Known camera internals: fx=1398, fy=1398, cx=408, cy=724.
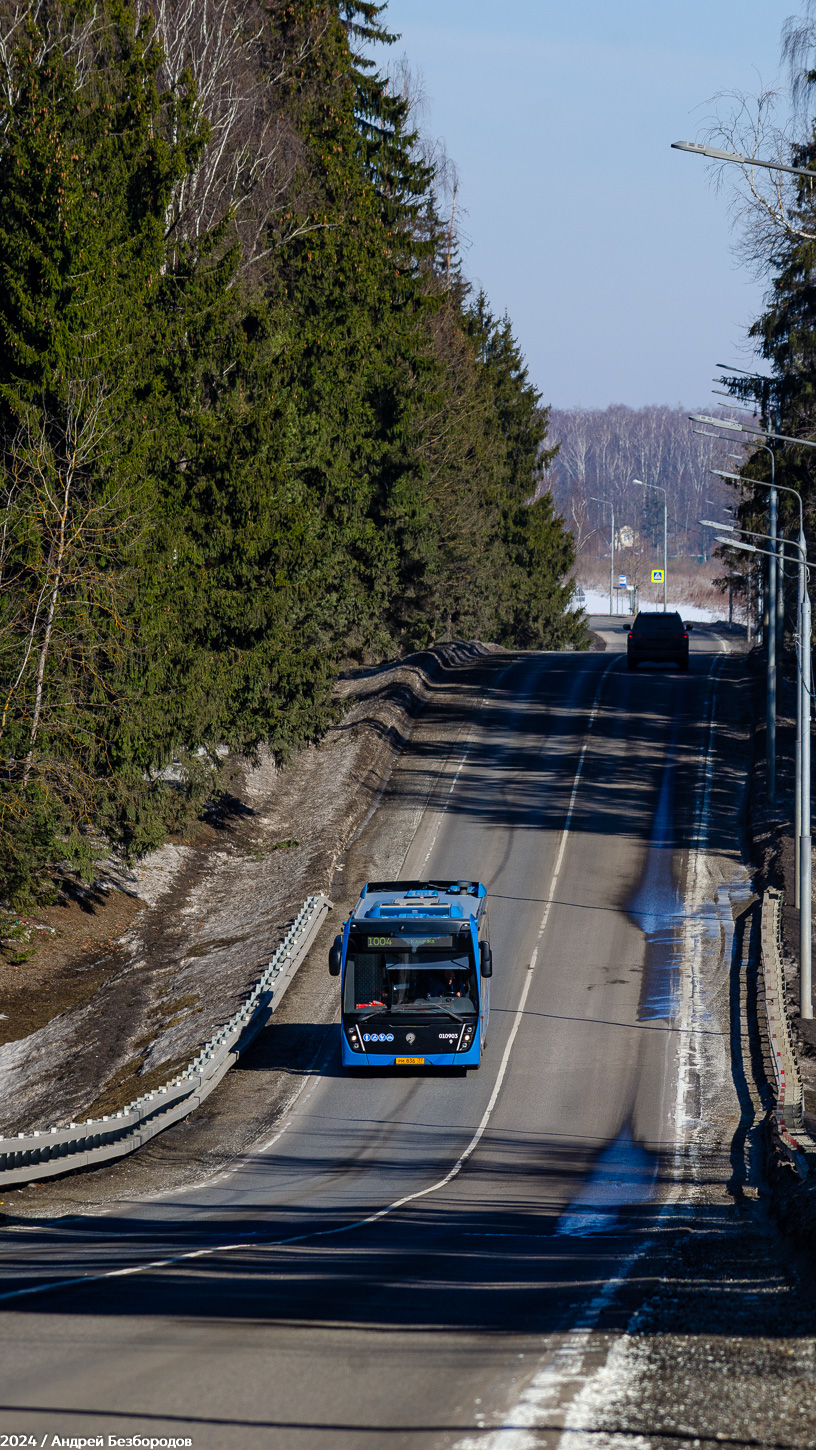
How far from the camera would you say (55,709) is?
1097 inches

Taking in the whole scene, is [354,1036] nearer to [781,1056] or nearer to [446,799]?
Result: [781,1056]

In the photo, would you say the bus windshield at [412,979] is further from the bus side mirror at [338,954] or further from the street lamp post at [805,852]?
the street lamp post at [805,852]

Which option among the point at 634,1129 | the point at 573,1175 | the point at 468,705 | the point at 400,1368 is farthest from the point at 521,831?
the point at 400,1368

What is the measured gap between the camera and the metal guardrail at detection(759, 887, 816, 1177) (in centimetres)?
1706

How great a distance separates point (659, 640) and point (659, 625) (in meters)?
0.68

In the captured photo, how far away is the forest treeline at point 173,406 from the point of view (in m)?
27.9

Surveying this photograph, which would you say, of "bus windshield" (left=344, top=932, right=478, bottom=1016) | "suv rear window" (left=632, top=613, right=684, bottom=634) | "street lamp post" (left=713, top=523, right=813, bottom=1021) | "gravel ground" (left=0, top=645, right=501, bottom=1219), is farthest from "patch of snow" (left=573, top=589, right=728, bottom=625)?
"bus windshield" (left=344, top=932, right=478, bottom=1016)

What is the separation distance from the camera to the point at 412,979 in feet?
71.6

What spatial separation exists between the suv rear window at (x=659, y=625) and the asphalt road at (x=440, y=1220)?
15.2 metres

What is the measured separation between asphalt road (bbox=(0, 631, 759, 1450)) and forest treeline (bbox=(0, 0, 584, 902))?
738cm

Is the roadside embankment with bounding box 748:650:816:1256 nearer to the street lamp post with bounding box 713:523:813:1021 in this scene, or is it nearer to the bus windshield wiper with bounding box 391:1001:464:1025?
the street lamp post with bounding box 713:523:813:1021

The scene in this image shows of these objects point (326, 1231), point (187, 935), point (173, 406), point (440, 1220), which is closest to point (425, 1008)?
point (440, 1220)

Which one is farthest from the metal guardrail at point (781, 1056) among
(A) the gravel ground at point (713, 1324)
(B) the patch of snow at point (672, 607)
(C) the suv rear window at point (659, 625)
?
(B) the patch of snow at point (672, 607)

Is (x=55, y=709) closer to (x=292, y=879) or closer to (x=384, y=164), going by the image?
(x=292, y=879)
